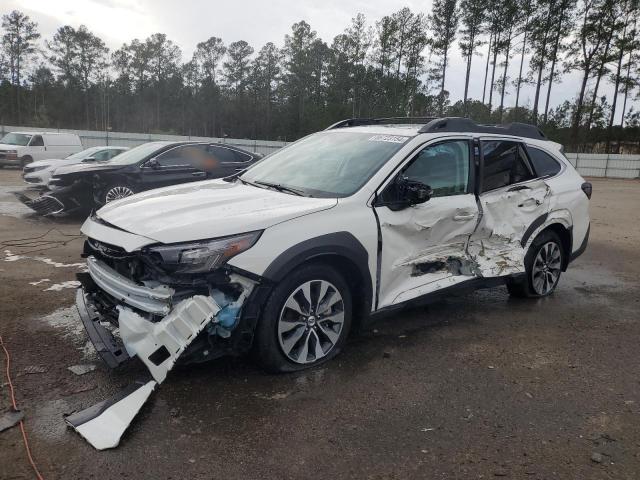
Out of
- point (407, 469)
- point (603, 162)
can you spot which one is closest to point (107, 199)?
point (407, 469)

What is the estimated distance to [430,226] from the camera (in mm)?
4086

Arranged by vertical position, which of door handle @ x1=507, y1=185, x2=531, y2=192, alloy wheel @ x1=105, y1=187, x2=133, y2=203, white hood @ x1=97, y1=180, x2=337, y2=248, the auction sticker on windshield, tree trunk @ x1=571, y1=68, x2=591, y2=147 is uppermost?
tree trunk @ x1=571, y1=68, x2=591, y2=147

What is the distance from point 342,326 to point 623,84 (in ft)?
165

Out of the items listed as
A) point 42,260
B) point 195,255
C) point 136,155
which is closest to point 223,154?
point 136,155

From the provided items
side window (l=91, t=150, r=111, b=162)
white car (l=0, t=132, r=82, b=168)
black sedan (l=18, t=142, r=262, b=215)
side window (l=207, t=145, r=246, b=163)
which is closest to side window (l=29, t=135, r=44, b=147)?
white car (l=0, t=132, r=82, b=168)

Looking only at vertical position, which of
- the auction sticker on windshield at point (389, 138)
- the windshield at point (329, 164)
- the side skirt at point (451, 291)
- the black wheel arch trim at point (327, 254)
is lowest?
the side skirt at point (451, 291)

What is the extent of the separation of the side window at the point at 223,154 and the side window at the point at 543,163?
247 inches

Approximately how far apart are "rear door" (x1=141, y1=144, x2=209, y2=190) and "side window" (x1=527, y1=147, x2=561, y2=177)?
604cm

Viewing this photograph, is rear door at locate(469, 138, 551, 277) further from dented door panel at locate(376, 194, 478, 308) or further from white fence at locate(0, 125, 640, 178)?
white fence at locate(0, 125, 640, 178)

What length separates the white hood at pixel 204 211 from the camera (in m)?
3.10

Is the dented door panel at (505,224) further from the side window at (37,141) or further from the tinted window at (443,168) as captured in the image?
the side window at (37,141)

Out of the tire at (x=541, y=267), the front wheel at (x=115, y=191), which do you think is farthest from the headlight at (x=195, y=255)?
the front wheel at (x=115, y=191)

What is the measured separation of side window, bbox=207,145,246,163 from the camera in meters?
9.98

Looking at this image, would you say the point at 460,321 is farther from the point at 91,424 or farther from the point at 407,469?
the point at 91,424
